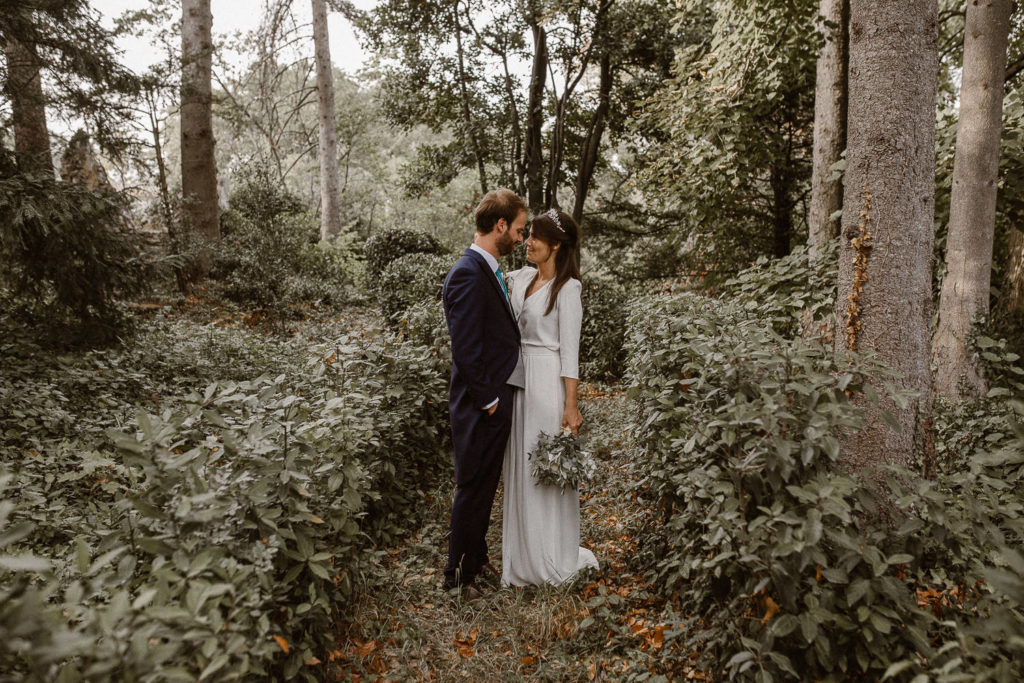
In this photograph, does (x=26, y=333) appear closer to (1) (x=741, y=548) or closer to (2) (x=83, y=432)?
(2) (x=83, y=432)

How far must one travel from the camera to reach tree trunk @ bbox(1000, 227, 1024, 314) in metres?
5.83

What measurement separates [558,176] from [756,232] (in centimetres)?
424

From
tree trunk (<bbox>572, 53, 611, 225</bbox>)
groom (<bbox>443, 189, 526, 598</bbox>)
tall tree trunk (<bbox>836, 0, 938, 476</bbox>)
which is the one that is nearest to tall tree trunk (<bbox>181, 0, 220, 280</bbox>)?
tree trunk (<bbox>572, 53, 611, 225</bbox>)

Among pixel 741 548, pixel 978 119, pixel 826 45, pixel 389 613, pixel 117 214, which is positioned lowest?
pixel 389 613

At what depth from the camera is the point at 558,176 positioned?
1298 cm

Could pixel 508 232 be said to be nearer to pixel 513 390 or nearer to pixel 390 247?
pixel 513 390

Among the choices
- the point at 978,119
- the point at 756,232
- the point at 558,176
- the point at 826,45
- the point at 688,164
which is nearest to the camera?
the point at 978,119

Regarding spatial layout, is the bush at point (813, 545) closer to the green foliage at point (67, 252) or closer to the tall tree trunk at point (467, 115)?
the green foliage at point (67, 252)

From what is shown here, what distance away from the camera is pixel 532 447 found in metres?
3.58

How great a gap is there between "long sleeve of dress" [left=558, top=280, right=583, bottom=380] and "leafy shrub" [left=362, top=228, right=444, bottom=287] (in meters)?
10.9

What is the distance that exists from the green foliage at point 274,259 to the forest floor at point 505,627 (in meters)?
8.66

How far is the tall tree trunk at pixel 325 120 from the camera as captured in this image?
59.5 feet

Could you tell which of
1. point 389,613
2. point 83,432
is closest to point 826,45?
point 389,613

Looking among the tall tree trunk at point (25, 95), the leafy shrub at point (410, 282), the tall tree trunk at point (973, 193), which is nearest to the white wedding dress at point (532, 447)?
the tall tree trunk at point (973, 193)
